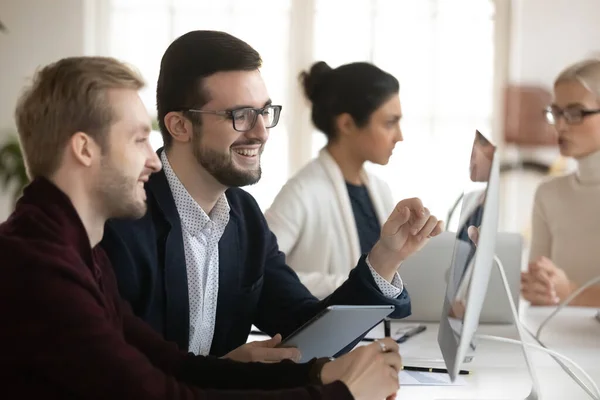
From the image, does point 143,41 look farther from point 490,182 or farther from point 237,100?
point 490,182

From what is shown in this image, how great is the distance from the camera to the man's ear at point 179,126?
6.07ft

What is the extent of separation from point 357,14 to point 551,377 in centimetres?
376

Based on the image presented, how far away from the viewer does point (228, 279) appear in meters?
1.86

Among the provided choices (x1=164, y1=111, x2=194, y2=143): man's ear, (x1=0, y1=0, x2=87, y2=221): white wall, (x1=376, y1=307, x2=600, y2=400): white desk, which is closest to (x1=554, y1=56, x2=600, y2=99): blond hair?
(x1=376, y1=307, x2=600, y2=400): white desk

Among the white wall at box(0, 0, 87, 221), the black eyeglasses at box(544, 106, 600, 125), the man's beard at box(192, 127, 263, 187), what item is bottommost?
the man's beard at box(192, 127, 263, 187)

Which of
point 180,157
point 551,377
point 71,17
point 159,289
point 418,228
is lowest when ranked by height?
point 551,377

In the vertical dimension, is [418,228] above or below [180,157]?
below

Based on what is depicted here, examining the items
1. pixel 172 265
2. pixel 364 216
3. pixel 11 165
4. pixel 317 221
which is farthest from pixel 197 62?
pixel 11 165

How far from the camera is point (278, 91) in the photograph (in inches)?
206

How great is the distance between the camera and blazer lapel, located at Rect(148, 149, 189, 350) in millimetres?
1742

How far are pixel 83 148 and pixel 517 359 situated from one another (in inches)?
46.2

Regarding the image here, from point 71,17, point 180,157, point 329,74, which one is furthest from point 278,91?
point 180,157

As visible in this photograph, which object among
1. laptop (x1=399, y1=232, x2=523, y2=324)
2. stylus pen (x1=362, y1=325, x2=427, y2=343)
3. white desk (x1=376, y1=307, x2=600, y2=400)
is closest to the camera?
white desk (x1=376, y1=307, x2=600, y2=400)

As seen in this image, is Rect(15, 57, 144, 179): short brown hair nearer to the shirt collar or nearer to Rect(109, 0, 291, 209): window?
the shirt collar
